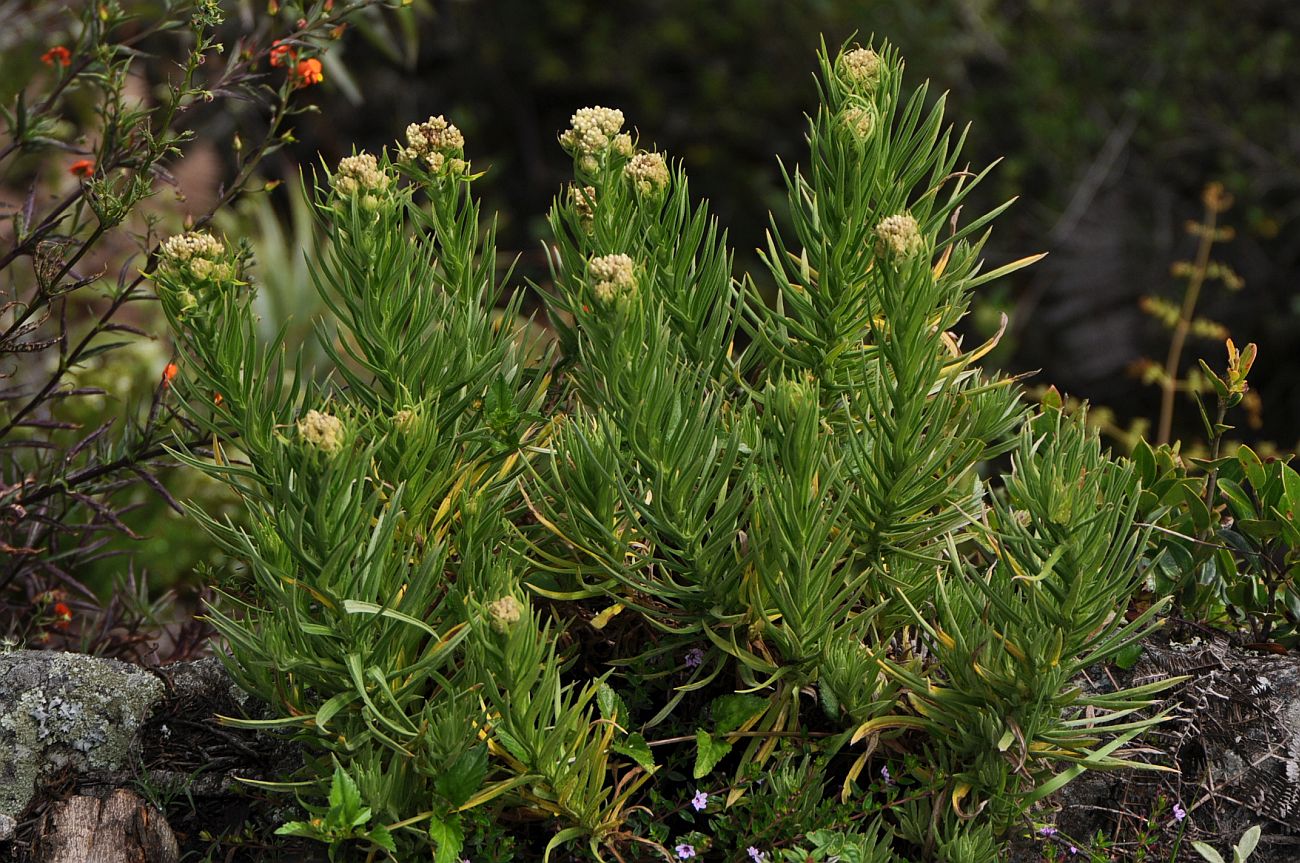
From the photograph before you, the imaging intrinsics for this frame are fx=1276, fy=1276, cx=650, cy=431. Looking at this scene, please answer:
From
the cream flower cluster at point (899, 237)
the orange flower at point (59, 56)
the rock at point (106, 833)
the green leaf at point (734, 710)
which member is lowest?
the rock at point (106, 833)

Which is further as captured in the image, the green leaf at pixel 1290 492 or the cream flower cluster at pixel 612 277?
the green leaf at pixel 1290 492

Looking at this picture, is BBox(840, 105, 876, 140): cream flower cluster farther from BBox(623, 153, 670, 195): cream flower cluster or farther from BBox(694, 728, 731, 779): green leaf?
BBox(694, 728, 731, 779): green leaf

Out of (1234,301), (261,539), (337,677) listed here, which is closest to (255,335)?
(261,539)

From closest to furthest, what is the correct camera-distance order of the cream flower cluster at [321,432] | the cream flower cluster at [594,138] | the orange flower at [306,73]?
the cream flower cluster at [321,432] < the cream flower cluster at [594,138] < the orange flower at [306,73]

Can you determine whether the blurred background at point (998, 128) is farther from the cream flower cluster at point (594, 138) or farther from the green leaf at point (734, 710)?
the green leaf at point (734, 710)

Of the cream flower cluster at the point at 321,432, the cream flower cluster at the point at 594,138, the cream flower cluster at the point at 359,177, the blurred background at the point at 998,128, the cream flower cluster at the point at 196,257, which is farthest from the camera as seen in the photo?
the blurred background at the point at 998,128

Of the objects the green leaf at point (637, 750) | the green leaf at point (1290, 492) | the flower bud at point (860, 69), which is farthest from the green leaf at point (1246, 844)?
the flower bud at point (860, 69)

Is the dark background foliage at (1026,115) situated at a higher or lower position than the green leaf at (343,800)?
lower

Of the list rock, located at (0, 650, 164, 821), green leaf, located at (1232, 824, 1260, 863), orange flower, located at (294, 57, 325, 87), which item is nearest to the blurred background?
orange flower, located at (294, 57, 325, 87)
